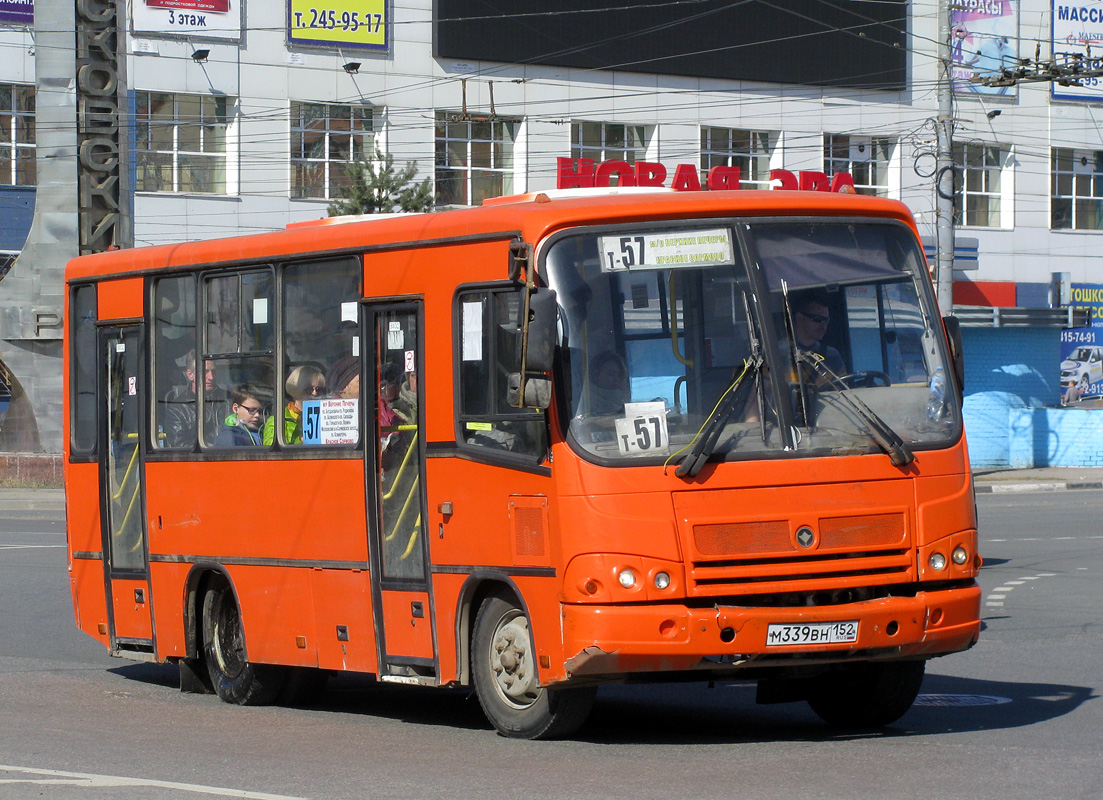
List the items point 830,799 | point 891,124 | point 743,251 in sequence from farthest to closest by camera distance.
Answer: point 891,124 → point 743,251 → point 830,799

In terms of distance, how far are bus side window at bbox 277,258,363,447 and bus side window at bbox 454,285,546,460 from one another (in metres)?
1.08

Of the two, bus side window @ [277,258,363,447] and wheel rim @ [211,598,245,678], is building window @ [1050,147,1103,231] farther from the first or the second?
bus side window @ [277,258,363,447]

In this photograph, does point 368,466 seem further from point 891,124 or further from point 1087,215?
point 1087,215

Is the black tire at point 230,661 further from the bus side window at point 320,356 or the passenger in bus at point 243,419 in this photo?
the bus side window at point 320,356

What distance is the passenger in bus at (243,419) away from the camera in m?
10.6

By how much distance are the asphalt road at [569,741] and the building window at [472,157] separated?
32.3 m

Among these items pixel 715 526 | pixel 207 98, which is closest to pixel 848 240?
pixel 715 526

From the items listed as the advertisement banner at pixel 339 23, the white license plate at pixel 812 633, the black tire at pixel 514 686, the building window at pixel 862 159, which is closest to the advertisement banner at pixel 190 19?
the advertisement banner at pixel 339 23

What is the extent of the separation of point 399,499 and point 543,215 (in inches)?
78.1

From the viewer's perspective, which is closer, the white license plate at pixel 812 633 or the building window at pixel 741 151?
the white license plate at pixel 812 633

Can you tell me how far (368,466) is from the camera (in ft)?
31.3

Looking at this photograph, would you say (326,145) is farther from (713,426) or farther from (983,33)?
(713,426)

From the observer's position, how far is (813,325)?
8.38 m

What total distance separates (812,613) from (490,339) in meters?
2.15
